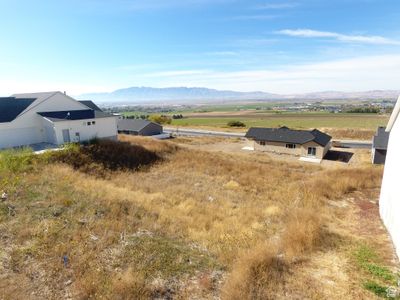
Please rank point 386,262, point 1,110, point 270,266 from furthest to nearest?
point 1,110, point 386,262, point 270,266

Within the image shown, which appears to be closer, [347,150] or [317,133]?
[317,133]

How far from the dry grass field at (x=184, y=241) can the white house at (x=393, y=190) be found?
0.51 m

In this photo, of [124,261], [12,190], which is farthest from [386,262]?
[12,190]

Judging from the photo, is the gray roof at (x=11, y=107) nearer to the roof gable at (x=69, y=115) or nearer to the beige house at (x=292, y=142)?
the roof gable at (x=69, y=115)

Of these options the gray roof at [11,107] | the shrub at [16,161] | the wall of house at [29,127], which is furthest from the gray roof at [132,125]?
the shrub at [16,161]

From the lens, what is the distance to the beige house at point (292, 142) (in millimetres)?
38750

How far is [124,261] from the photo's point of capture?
8500 millimetres

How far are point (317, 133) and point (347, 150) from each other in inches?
305

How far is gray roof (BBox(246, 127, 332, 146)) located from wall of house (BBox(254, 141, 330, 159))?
1.98 feet

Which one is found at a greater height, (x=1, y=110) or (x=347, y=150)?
(x=1, y=110)

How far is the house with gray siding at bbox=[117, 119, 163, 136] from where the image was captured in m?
54.9

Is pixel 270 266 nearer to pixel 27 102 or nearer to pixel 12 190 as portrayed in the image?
pixel 12 190

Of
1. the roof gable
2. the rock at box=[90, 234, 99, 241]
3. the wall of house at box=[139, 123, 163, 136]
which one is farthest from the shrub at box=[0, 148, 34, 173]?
the wall of house at box=[139, 123, 163, 136]

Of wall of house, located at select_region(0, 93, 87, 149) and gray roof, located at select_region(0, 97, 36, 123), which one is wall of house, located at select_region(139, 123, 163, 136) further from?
gray roof, located at select_region(0, 97, 36, 123)
